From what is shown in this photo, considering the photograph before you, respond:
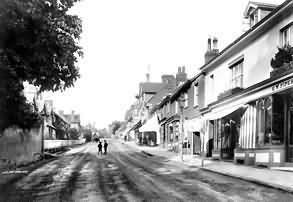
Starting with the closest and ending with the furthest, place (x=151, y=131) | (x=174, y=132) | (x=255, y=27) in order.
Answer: (x=255, y=27)
(x=174, y=132)
(x=151, y=131)

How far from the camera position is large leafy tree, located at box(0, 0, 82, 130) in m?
8.52

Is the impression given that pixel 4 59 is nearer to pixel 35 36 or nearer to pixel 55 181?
pixel 35 36

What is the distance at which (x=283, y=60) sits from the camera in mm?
15516

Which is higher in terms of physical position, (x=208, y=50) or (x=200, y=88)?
(x=208, y=50)

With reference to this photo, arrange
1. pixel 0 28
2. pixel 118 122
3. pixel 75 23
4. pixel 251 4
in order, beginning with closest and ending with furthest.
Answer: pixel 0 28 < pixel 75 23 < pixel 251 4 < pixel 118 122

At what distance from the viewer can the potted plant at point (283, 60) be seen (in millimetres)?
15016

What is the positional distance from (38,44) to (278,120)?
1154cm

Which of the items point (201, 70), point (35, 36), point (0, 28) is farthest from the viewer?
point (201, 70)

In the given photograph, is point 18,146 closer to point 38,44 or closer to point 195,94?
point 38,44

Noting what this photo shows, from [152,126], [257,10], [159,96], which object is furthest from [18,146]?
[159,96]

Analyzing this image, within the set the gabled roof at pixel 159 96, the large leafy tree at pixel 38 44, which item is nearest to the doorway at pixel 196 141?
the large leafy tree at pixel 38 44

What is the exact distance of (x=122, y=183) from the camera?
1241 centimetres

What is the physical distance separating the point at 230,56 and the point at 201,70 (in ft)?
18.1

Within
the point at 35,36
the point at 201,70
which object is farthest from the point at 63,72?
the point at 201,70
